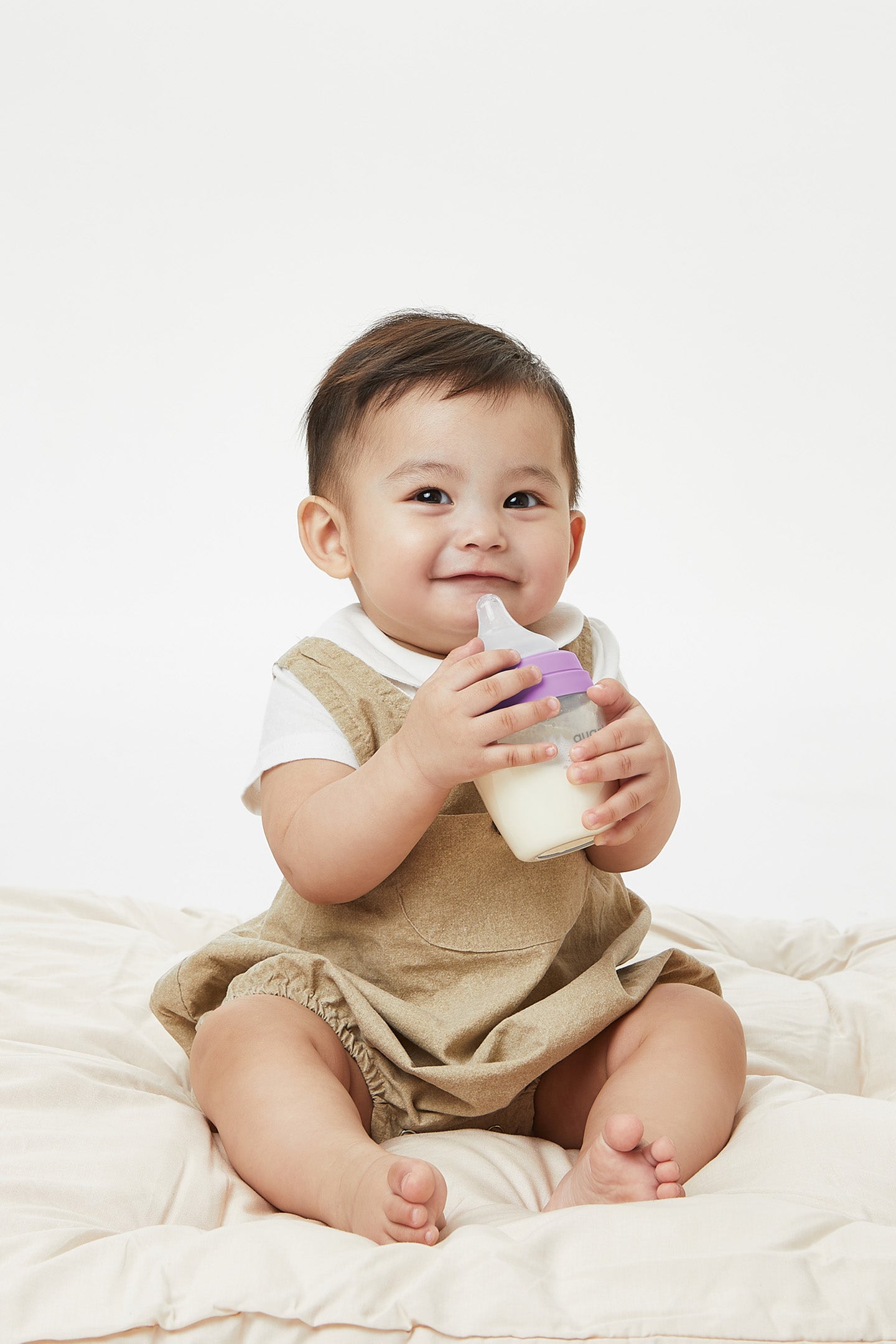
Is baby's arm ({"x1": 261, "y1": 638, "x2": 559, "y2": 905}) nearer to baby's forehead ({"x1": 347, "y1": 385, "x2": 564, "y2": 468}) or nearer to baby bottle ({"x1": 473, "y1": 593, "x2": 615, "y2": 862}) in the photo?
baby bottle ({"x1": 473, "y1": 593, "x2": 615, "y2": 862})

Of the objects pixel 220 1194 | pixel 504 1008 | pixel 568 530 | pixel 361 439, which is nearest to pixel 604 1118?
pixel 504 1008

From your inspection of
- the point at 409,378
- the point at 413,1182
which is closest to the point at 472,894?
the point at 413,1182

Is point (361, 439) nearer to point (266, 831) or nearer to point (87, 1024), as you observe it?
point (266, 831)

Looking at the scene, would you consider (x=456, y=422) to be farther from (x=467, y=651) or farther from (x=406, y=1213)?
(x=406, y=1213)

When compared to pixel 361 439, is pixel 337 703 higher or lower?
lower

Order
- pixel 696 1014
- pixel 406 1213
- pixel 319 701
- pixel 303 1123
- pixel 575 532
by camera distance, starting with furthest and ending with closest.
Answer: pixel 575 532 < pixel 319 701 < pixel 696 1014 < pixel 303 1123 < pixel 406 1213

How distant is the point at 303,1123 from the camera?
103 cm

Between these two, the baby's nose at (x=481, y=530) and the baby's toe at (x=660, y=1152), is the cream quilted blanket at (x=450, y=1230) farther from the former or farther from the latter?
the baby's nose at (x=481, y=530)

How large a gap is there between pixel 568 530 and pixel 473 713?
0.38 m

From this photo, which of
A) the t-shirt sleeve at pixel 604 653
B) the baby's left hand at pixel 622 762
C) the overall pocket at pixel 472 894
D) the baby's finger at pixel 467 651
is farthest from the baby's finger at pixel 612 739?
the t-shirt sleeve at pixel 604 653

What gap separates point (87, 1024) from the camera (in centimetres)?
140

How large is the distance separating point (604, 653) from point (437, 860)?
35 cm

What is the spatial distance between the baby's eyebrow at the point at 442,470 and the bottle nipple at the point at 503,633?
16cm

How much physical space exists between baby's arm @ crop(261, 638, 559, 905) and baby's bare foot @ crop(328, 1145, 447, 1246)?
296mm
